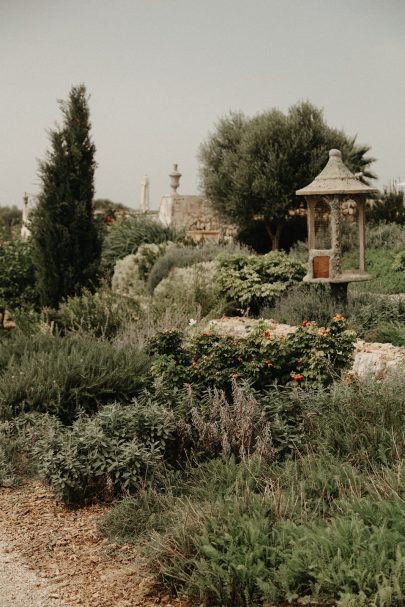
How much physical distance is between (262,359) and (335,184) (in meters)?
4.70

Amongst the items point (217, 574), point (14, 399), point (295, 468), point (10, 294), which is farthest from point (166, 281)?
point (217, 574)

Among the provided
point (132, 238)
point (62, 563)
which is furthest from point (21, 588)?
point (132, 238)

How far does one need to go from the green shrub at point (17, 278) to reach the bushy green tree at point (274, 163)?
7166 mm

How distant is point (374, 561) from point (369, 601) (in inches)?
6.8

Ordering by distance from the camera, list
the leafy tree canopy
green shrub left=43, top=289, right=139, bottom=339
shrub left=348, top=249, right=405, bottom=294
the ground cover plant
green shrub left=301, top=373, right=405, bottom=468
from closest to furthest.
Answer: the ground cover plant
green shrub left=301, top=373, right=405, bottom=468
green shrub left=43, top=289, right=139, bottom=339
shrub left=348, top=249, right=405, bottom=294
the leafy tree canopy

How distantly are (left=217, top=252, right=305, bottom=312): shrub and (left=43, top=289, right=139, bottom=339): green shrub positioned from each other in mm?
1603

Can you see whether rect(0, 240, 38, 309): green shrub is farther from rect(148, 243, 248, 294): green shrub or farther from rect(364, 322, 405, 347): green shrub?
rect(364, 322, 405, 347): green shrub

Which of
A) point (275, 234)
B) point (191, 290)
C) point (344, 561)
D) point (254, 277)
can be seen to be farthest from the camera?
point (275, 234)

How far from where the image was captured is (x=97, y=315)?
10359mm

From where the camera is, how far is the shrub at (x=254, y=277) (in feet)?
37.8

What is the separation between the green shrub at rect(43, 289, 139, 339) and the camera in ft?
33.2

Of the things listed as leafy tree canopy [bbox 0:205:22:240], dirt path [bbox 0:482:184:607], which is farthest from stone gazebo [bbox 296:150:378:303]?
leafy tree canopy [bbox 0:205:22:240]

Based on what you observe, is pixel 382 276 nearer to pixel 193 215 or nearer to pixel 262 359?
pixel 262 359

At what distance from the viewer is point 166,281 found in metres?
12.8
